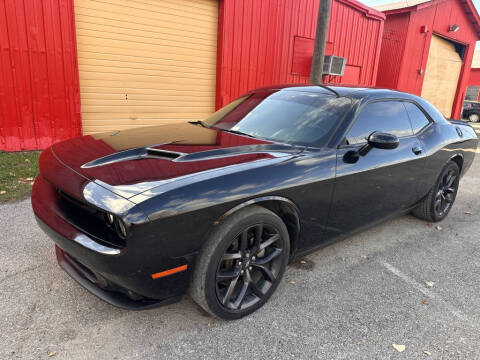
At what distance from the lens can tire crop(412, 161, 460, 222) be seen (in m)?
4.00

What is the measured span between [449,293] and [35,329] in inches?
117

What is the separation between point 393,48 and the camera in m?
14.0

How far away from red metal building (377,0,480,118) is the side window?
11.3m

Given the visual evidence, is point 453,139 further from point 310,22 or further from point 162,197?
point 310,22

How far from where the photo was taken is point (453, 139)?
4020mm

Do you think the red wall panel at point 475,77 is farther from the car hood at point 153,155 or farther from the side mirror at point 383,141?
the car hood at point 153,155

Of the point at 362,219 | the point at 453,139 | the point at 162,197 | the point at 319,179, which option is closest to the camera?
the point at 162,197

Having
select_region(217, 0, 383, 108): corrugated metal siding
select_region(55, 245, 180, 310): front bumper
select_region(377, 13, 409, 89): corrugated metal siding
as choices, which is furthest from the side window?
select_region(377, 13, 409, 89): corrugated metal siding

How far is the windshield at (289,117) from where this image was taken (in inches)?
110

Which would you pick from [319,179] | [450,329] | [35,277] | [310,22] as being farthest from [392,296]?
→ [310,22]

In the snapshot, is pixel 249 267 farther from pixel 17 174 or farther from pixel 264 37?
pixel 264 37

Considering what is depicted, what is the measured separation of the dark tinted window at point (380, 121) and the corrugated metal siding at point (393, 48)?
11.5 m

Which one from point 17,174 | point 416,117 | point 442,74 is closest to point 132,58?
point 17,174

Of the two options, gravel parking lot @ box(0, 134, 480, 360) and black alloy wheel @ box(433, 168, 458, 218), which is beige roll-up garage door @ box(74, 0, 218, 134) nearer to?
gravel parking lot @ box(0, 134, 480, 360)
